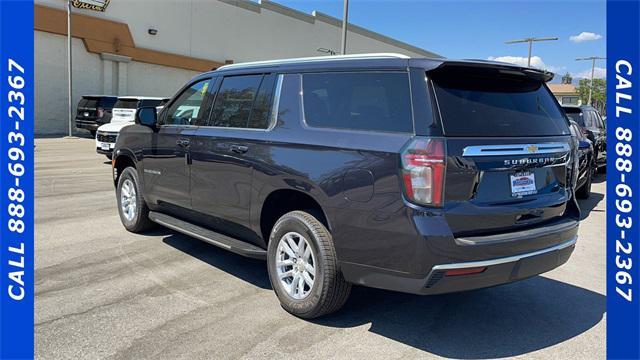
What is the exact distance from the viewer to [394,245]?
3.20m

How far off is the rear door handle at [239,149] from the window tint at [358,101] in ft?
2.16

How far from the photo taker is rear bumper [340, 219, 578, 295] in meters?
3.12

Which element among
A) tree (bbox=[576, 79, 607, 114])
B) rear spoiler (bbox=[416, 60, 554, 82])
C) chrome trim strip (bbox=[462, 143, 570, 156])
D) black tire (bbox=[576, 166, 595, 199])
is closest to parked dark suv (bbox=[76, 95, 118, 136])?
black tire (bbox=[576, 166, 595, 199])

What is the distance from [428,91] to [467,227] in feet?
3.00

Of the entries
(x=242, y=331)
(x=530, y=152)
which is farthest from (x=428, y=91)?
(x=242, y=331)

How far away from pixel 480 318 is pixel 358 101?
6.47 ft

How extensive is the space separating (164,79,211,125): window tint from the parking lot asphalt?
144cm

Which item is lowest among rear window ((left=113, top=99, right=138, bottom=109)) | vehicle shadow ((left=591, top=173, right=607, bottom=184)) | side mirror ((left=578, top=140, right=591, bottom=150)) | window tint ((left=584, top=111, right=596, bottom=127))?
vehicle shadow ((left=591, top=173, right=607, bottom=184))

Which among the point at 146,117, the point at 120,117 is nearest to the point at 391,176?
the point at 146,117

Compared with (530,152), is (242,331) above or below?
below

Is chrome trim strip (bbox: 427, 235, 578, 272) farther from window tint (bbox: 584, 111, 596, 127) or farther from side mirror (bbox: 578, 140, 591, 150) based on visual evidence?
window tint (bbox: 584, 111, 596, 127)

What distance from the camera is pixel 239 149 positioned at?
14.1 feet

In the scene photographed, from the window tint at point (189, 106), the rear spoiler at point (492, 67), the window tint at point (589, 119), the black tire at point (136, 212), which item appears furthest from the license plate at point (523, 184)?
the window tint at point (589, 119)

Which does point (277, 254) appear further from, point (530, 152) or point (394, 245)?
point (530, 152)
